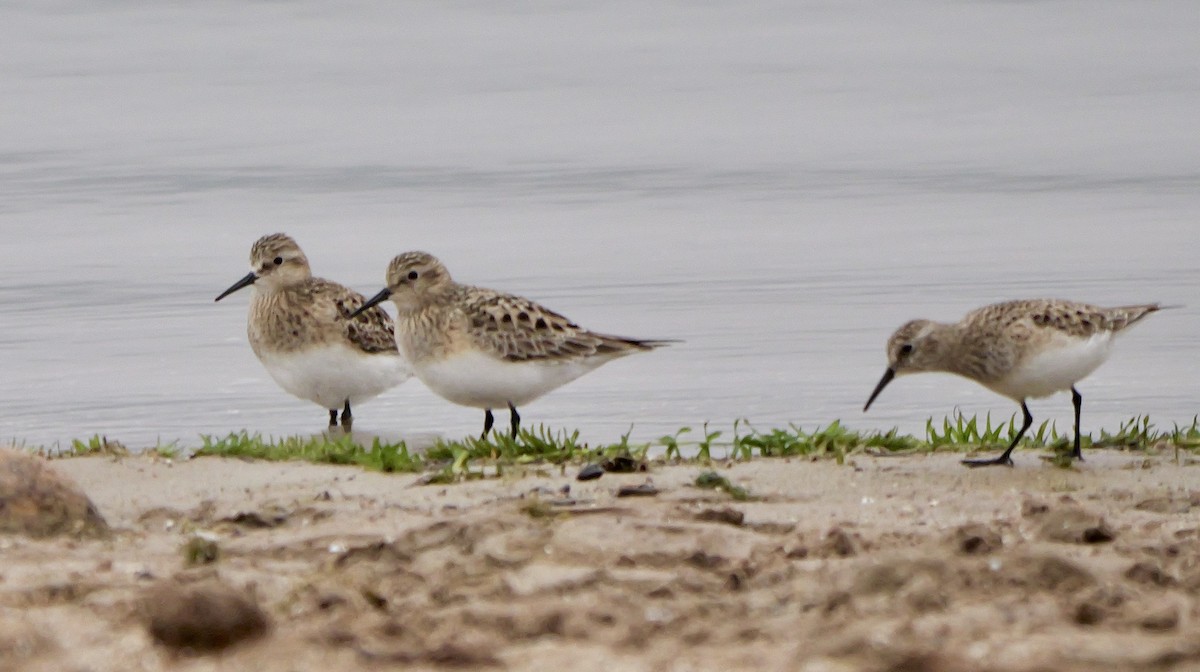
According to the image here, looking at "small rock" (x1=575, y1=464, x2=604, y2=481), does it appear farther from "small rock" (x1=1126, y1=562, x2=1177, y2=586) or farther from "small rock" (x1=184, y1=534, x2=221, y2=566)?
"small rock" (x1=1126, y1=562, x2=1177, y2=586)

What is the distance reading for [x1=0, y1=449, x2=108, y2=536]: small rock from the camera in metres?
6.64

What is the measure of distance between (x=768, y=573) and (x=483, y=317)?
4571 millimetres

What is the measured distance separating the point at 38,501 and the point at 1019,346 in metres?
4.40

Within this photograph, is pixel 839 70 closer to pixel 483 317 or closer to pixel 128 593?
pixel 483 317

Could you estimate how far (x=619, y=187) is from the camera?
17203 mm

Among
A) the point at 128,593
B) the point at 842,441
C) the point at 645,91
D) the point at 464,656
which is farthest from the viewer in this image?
the point at 645,91

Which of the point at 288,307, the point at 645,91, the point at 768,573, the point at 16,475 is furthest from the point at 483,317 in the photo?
the point at 645,91

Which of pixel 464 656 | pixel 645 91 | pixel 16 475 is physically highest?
pixel 645 91

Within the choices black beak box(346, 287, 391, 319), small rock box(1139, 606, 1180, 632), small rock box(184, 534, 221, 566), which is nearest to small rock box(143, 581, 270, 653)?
small rock box(184, 534, 221, 566)

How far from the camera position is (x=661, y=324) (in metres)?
12.8

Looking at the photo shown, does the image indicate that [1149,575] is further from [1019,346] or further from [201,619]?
[1019,346]

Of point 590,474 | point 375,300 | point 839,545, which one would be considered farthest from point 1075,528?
point 375,300

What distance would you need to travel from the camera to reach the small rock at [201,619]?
5.16 m

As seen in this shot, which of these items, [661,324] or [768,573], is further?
[661,324]
